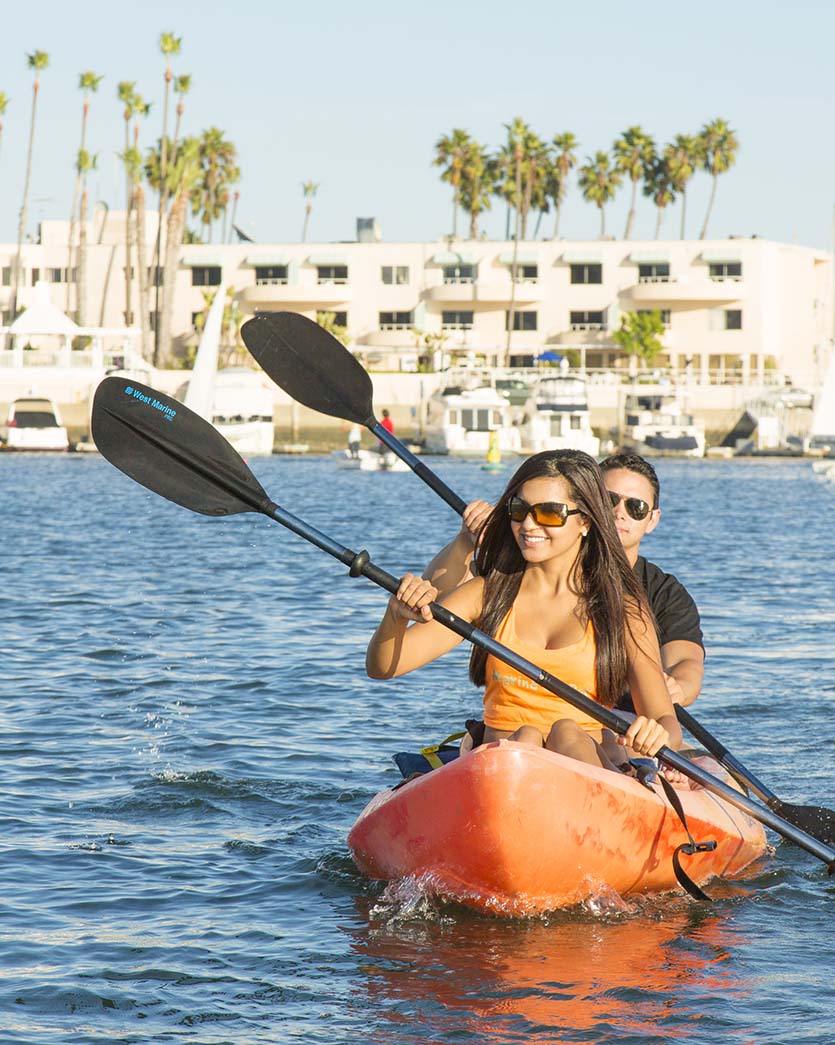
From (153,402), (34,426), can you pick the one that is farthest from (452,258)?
(153,402)

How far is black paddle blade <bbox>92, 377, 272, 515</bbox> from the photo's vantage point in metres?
7.51

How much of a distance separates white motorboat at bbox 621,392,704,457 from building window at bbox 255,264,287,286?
20.5 m

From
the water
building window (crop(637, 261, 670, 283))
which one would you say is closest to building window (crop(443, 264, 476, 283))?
building window (crop(637, 261, 670, 283))

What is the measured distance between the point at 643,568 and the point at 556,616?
138 centimetres

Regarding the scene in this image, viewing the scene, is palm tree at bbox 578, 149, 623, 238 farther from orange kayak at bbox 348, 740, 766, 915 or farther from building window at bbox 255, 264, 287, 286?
orange kayak at bbox 348, 740, 766, 915

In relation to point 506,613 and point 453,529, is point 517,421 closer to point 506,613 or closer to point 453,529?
point 453,529

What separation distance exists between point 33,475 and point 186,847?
43927mm

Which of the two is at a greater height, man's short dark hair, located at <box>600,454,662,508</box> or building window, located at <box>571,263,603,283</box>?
building window, located at <box>571,263,603,283</box>

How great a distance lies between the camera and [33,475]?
1999 inches

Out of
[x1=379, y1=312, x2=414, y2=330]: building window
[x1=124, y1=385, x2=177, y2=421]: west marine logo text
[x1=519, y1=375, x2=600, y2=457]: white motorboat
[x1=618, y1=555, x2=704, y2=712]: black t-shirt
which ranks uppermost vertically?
[x1=379, y1=312, x2=414, y2=330]: building window

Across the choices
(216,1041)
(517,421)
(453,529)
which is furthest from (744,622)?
(517,421)

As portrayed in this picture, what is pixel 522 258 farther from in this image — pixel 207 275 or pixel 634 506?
pixel 634 506

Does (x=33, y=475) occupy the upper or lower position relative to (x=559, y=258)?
lower

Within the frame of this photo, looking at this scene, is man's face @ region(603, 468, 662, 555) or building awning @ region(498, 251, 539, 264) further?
building awning @ region(498, 251, 539, 264)
